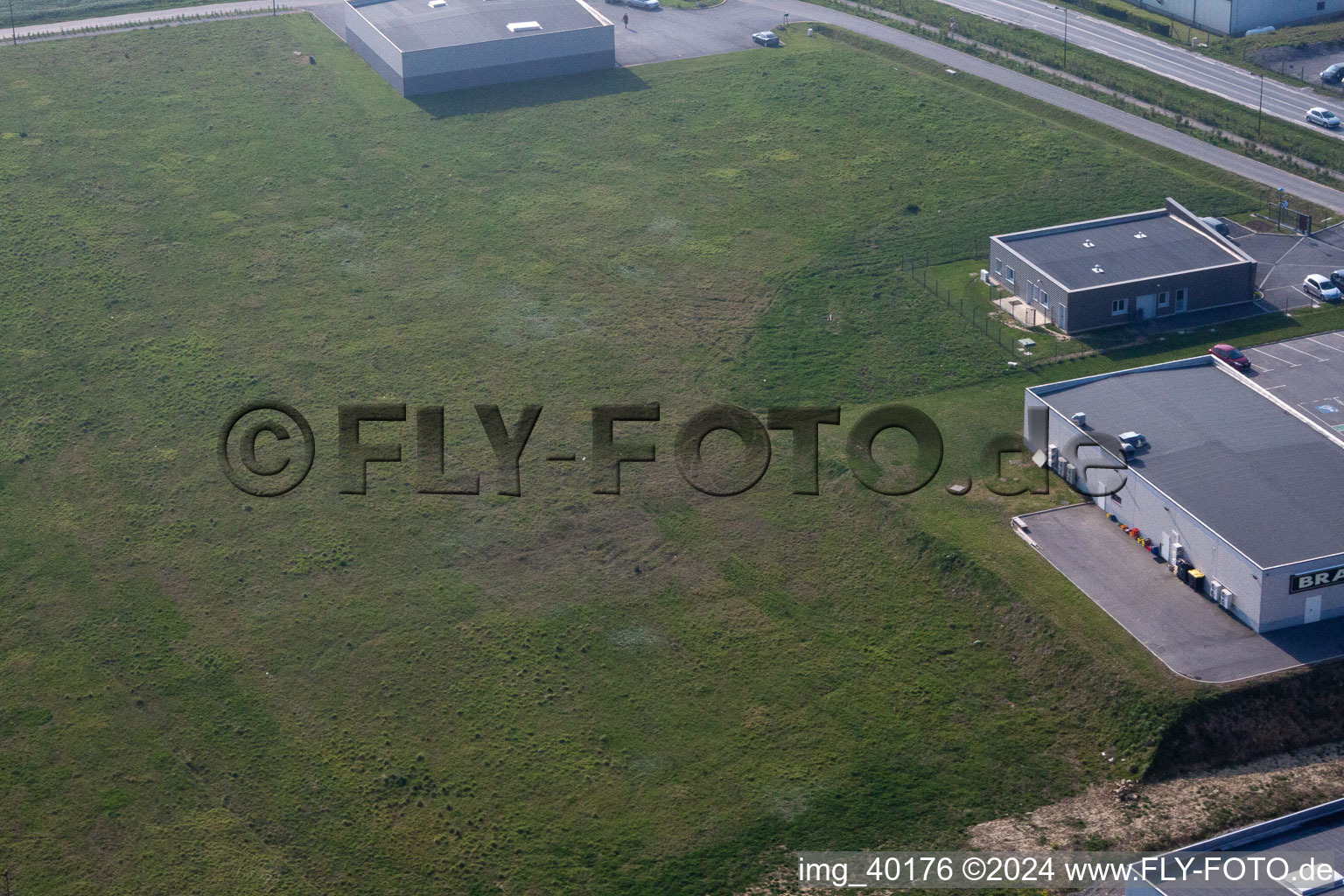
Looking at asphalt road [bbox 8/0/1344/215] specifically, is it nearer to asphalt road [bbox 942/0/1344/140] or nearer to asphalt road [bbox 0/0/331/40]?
asphalt road [bbox 0/0/331/40]

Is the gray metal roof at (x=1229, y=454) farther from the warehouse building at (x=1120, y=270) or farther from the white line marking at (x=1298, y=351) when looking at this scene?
the warehouse building at (x=1120, y=270)

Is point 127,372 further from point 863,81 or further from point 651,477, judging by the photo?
point 863,81

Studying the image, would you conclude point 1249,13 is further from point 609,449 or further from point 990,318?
point 609,449

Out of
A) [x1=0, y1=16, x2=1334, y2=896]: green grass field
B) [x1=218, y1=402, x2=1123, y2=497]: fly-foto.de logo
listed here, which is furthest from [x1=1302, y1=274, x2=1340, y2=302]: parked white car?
[x1=218, y1=402, x2=1123, y2=497]: fly-foto.de logo

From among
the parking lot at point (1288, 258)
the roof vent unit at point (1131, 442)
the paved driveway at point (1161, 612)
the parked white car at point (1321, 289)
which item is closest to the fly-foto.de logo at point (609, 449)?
the paved driveway at point (1161, 612)

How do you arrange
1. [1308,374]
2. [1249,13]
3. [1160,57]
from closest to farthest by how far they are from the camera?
[1308,374], [1160,57], [1249,13]

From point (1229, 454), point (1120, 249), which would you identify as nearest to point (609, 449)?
point (1229, 454)

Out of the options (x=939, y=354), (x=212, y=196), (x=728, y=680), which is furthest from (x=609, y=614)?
(x=212, y=196)
